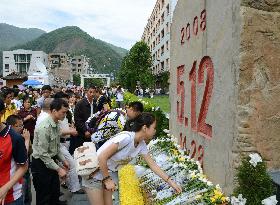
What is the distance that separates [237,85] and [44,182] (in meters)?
3.19

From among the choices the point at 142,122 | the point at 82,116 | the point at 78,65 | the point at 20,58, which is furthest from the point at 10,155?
the point at 78,65

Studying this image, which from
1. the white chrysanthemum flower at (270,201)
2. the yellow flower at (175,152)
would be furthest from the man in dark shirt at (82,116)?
the white chrysanthemum flower at (270,201)

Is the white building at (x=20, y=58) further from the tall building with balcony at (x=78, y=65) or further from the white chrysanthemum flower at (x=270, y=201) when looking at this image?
the white chrysanthemum flower at (x=270, y=201)

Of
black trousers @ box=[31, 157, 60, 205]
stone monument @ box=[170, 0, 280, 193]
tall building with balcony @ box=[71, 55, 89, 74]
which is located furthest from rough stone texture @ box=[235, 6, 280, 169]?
tall building with balcony @ box=[71, 55, 89, 74]

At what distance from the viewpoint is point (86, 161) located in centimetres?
456

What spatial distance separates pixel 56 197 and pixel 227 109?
10.2 feet

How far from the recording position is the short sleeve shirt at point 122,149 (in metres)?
4.43

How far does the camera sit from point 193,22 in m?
7.11

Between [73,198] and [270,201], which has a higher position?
[270,201]

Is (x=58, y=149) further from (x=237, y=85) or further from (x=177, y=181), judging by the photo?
(x=237, y=85)

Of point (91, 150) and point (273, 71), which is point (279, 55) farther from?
point (91, 150)

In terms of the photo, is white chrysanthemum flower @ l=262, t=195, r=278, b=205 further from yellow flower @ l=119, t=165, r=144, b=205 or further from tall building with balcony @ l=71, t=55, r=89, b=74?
tall building with balcony @ l=71, t=55, r=89, b=74

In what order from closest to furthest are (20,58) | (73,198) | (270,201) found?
(270,201) < (73,198) < (20,58)

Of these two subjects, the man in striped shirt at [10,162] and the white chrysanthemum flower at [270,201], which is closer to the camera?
the man in striped shirt at [10,162]
